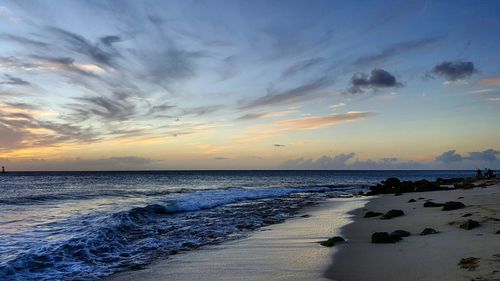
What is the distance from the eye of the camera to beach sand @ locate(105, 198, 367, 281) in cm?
832

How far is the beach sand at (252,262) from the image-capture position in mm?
8320

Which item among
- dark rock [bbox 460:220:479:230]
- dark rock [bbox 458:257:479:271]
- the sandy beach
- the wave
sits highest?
dark rock [bbox 460:220:479:230]

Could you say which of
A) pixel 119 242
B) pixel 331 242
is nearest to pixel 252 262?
pixel 331 242

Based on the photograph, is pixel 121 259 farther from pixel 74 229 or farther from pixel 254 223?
pixel 254 223

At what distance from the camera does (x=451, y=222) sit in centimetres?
1238

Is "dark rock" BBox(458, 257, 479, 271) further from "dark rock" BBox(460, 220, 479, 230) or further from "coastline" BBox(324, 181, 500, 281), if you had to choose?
"dark rock" BBox(460, 220, 479, 230)

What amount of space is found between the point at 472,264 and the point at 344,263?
2608 mm

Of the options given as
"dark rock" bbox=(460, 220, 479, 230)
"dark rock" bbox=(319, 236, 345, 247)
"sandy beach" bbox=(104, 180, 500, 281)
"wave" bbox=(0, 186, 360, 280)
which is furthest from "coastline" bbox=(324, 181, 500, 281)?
"wave" bbox=(0, 186, 360, 280)

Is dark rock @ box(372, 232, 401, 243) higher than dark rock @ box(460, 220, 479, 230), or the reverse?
dark rock @ box(460, 220, 479, 230)

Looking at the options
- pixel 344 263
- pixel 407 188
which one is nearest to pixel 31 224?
pixel 344 263

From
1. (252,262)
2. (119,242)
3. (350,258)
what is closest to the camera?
(350,258)

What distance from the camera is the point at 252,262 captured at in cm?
955

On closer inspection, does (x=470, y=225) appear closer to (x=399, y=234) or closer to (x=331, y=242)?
(x=399, y=234)

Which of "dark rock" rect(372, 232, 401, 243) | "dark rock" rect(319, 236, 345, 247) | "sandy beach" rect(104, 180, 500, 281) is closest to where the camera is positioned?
"sandy beach" rect(104, 180, 500, 281)
